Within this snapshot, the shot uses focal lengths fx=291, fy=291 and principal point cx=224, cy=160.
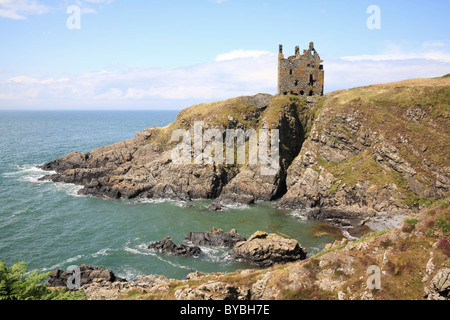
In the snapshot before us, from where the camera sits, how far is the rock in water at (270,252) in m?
41.0

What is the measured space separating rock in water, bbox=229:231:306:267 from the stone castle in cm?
5495

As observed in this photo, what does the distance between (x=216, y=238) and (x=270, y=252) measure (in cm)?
1047

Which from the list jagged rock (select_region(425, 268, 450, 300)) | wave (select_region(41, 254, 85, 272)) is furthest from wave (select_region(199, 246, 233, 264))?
jagged rock (select_region(425, 268, 450, 300))

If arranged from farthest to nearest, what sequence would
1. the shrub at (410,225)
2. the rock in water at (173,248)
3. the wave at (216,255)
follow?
the rock in water at (173,248) < the wave at (216,255) < the shrub at (410,225)

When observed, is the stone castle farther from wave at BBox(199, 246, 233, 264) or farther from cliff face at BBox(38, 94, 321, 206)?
wave at BBox(199, 246, 233, 264)

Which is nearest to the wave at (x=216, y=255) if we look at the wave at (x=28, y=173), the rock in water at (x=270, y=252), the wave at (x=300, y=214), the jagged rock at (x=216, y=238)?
the jagged rock at (x=216, y=238)

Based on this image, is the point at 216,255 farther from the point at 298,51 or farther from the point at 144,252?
the point at 298,51

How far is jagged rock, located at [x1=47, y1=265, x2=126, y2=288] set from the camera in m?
36.0

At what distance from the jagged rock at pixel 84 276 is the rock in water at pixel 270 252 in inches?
671

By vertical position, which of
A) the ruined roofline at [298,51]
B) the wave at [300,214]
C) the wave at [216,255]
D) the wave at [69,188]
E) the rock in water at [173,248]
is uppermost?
the ruined roofline at [298,51]

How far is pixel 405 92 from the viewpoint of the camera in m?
66.6

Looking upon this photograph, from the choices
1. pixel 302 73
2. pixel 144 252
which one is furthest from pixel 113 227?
pixel 302 73

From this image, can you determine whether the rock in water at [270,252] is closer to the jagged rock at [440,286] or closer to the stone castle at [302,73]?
the jagged rock at [440,286]

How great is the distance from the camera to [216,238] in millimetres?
48344
